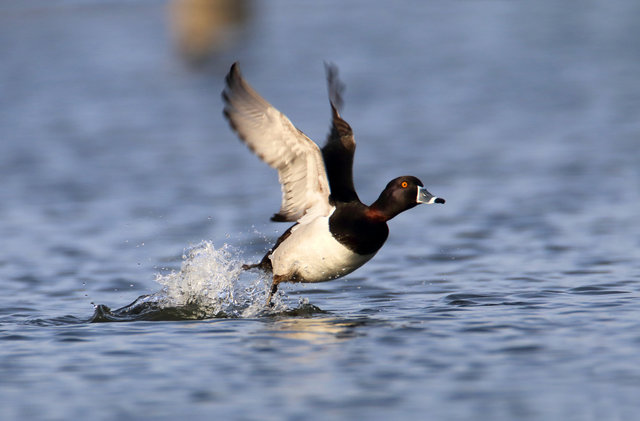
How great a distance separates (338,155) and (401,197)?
610mm

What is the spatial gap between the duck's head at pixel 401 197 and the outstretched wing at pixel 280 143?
49 centimetres

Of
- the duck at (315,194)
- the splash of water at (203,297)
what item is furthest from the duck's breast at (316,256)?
the splash of water at (203,297)

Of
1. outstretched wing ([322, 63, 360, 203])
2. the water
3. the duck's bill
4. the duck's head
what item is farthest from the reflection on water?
the duck's bill

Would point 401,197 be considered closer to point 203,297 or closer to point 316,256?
point 316,256

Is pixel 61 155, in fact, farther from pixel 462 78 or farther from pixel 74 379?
pixel 74 379

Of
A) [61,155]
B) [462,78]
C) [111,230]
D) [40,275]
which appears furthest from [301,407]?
[462,78]

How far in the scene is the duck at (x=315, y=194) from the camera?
7.86 m

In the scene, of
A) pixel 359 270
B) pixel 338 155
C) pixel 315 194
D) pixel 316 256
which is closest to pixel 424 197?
pixel 338 155

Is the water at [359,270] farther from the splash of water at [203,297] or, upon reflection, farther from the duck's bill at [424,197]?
the duck's bill at [424,197]

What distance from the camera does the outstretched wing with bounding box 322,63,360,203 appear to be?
8188 millimetres

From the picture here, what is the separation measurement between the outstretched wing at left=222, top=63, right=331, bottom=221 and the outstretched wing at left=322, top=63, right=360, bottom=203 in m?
0.11

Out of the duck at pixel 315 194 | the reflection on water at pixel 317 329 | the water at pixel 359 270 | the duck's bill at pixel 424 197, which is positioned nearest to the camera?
the water at pixel 359 270

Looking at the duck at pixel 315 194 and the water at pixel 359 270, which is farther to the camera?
the duck at pixel 315 194

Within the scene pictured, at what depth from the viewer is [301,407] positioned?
5.36m
